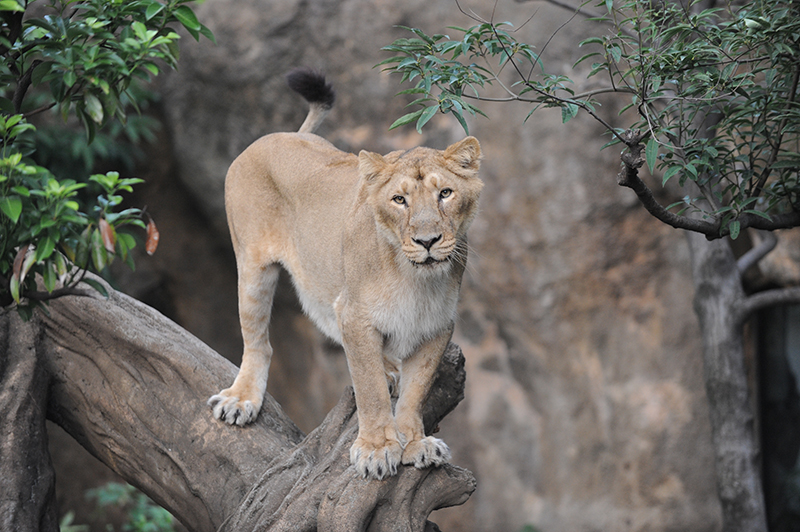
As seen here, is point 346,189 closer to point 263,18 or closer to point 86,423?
point 86,423

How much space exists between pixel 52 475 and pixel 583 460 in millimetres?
3909

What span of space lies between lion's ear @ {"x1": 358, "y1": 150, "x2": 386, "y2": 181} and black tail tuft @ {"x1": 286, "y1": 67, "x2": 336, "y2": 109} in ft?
3.41

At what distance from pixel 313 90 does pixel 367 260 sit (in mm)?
1249

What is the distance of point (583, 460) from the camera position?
232 inches

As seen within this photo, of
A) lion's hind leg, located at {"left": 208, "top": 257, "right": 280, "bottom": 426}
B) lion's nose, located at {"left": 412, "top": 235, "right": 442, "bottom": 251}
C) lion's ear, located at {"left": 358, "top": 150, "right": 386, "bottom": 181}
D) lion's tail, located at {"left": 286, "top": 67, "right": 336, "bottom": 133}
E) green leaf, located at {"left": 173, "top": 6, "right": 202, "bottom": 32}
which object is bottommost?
lion's hind leg, located at {"left": 208, "top": 257, "right": 280, "bottom": 426}

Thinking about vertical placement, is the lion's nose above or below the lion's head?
below

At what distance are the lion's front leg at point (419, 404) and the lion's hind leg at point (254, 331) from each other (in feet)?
3.09

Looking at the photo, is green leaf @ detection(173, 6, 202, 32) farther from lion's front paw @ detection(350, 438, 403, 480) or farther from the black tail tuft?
lion's front paw @ detection(350, 438, 403, 480)

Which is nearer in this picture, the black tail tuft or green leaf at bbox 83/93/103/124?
green leaf at bbox 83/93/103/124

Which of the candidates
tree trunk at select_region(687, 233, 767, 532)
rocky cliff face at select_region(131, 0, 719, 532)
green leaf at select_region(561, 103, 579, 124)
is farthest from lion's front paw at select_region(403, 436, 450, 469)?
rocky cliff face at select_region(131, 0, 719, 532)

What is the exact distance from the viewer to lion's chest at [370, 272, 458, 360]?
114 inches

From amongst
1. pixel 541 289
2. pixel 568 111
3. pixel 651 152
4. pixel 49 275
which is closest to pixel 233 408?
pixel 49 275

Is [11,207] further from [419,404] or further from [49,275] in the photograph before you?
[419,404]

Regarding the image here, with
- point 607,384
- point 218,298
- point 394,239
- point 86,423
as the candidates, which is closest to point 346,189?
point 394,239
